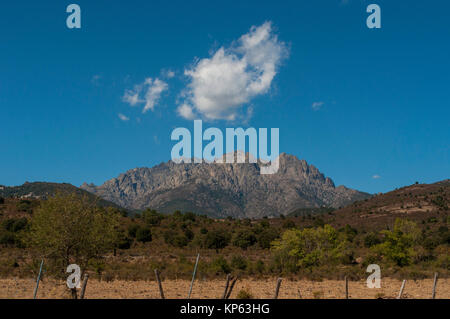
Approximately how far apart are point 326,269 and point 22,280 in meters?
29.1

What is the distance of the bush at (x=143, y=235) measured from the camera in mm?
65500

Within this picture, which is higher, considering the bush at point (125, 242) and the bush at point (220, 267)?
the bush at point (125, 242)

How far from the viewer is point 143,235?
216 ft

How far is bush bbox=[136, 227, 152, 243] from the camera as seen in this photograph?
215 feet

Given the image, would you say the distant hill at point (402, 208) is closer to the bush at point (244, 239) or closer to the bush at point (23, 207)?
the bush at point (244, 239)

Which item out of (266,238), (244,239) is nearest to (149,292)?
(244,239)

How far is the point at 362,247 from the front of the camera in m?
65.4

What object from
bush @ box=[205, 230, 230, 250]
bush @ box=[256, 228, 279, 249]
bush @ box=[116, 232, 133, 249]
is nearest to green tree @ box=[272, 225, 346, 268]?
bush @ box=[205, 230, 230, 250]

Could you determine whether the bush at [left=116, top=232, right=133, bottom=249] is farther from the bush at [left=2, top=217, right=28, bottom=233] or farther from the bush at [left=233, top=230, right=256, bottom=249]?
the bush at [left=233, top=230, right=256, bottom=249]

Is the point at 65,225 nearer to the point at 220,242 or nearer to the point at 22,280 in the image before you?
the point at 22,280

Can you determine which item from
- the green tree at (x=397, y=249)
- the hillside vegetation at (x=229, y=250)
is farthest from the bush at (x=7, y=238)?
the green tree at (x=397, y=249)

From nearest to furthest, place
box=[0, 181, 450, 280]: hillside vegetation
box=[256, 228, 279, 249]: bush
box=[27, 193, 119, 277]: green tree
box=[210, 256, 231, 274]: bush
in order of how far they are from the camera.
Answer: box=[27, 193, 119, 277]: green tree → box=[0, 181, 450, 280]: hillside vegetation → box=[210, 256, 231, 274]: bush → box=[256, 228, 279, 249]: bush

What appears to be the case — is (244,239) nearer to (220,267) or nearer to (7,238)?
(220,267)
